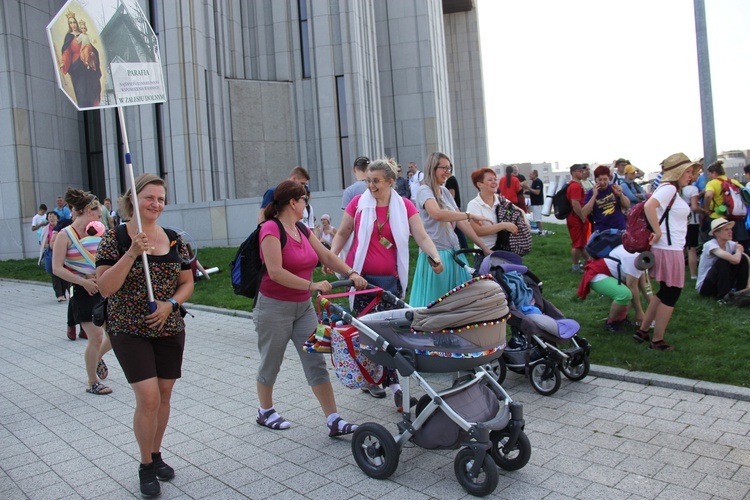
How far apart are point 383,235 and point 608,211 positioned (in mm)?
5592

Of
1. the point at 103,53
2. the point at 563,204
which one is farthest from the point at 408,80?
the point at 103,53

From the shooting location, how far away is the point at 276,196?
481 cm

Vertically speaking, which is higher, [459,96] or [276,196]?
[459,96]

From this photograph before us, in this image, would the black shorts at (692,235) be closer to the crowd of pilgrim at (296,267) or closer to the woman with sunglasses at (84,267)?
the crowd of pilgrim at (296,267)

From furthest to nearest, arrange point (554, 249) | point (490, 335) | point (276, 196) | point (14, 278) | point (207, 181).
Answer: point (207, 181) → point (14, 278) → point (554, 249) → point (276, 196) → point (490, 335)

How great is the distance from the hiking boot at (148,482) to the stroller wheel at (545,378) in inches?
127

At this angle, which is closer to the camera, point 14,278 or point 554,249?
point 554,249

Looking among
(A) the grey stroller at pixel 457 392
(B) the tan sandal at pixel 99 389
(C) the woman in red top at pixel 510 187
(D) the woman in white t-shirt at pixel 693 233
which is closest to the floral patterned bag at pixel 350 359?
(A) the grey stroller at pixel 457 392

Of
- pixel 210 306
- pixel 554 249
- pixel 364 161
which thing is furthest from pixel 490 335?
pixel 554 249

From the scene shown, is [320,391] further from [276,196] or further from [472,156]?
[472,156]

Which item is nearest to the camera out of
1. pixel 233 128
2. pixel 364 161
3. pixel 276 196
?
pixel 276 196

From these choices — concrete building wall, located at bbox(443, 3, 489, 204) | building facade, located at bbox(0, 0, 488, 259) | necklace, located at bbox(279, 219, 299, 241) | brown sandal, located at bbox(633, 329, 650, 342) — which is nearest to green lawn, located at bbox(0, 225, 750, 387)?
brown sandal, located at bbox(633, 329, 650, 342)

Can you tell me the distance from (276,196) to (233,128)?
19127 mm

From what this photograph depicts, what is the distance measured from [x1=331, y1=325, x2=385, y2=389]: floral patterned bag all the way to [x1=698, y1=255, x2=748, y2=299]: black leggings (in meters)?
6.01
